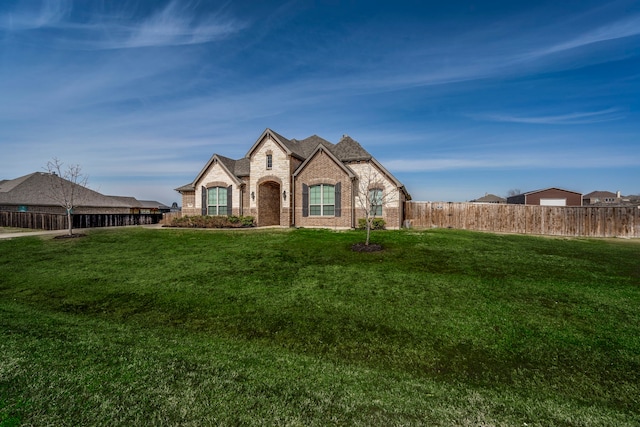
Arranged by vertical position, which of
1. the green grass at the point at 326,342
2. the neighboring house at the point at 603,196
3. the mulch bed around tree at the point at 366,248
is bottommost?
the green grass at the point at 326,342

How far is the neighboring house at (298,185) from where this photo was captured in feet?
65.3

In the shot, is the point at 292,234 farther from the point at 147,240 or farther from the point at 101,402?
the point at 101,402

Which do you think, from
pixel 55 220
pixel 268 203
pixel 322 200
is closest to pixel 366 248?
pixel 322 200

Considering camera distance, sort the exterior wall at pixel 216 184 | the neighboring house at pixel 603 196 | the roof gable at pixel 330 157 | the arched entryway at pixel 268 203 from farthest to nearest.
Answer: the neighboring house at pixel 603 196 → the exterior wall at pixel 216 184 → the arched entryway at pixel 268 203 → the roof gable at pixel 330 157

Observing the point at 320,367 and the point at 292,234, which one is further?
the point at 292,234

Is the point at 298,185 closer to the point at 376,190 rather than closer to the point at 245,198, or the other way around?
the point at 245,198

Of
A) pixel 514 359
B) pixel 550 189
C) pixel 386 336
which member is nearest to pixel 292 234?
pixel 386 336

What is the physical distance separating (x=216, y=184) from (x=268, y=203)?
457cm

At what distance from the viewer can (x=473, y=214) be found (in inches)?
788

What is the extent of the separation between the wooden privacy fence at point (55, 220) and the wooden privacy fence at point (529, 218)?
80.9 feet

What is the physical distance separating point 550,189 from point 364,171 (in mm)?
34018

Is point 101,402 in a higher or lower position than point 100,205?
lower

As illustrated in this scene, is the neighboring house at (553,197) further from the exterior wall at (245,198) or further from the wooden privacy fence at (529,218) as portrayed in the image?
the exterior wall at (245,198)

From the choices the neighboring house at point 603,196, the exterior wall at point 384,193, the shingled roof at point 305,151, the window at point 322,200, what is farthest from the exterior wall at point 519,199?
the window at point 322,200
